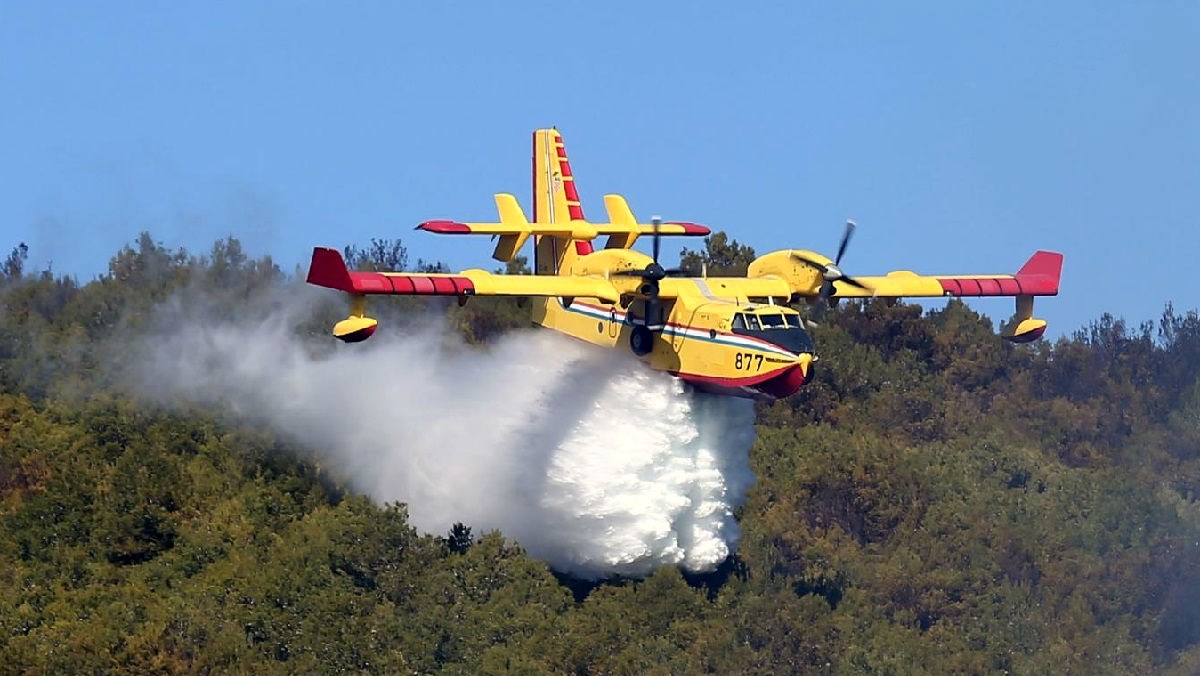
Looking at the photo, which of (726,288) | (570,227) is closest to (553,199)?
(570,227)

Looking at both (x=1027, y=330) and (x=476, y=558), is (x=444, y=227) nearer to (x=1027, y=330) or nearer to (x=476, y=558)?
(x=476, y=558)

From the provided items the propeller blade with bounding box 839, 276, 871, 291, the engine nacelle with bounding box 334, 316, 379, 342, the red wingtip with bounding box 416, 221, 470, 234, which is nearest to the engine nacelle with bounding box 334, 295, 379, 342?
the engine nacelle with bounding box 334, 316, 379, 342

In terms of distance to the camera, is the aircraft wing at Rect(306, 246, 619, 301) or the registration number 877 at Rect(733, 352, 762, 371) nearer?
the aircraft wing at Rect(306, 246, 619, 301)

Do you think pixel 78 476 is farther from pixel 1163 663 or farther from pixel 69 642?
pixel 1163 663

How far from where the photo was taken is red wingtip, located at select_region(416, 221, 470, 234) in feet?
136

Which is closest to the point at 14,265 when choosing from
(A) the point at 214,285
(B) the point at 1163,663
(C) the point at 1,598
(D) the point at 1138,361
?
(A) the point at 214,285

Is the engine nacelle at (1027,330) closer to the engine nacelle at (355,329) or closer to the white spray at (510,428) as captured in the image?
the white spray at (510,428)

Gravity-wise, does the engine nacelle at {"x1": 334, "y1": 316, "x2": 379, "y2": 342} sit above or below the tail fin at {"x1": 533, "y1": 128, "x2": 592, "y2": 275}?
below

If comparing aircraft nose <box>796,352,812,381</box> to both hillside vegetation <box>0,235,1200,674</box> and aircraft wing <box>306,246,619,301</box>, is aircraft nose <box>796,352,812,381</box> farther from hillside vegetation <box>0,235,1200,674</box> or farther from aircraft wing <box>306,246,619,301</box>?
hillside vegetation <box>0,235,1200,674</box>

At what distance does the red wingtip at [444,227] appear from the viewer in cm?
4159

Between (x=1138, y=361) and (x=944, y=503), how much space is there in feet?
91.4

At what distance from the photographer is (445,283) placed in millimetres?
38625

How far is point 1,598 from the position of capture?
41812 millimetres

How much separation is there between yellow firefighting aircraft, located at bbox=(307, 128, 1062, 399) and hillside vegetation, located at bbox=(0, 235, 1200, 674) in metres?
4.60
